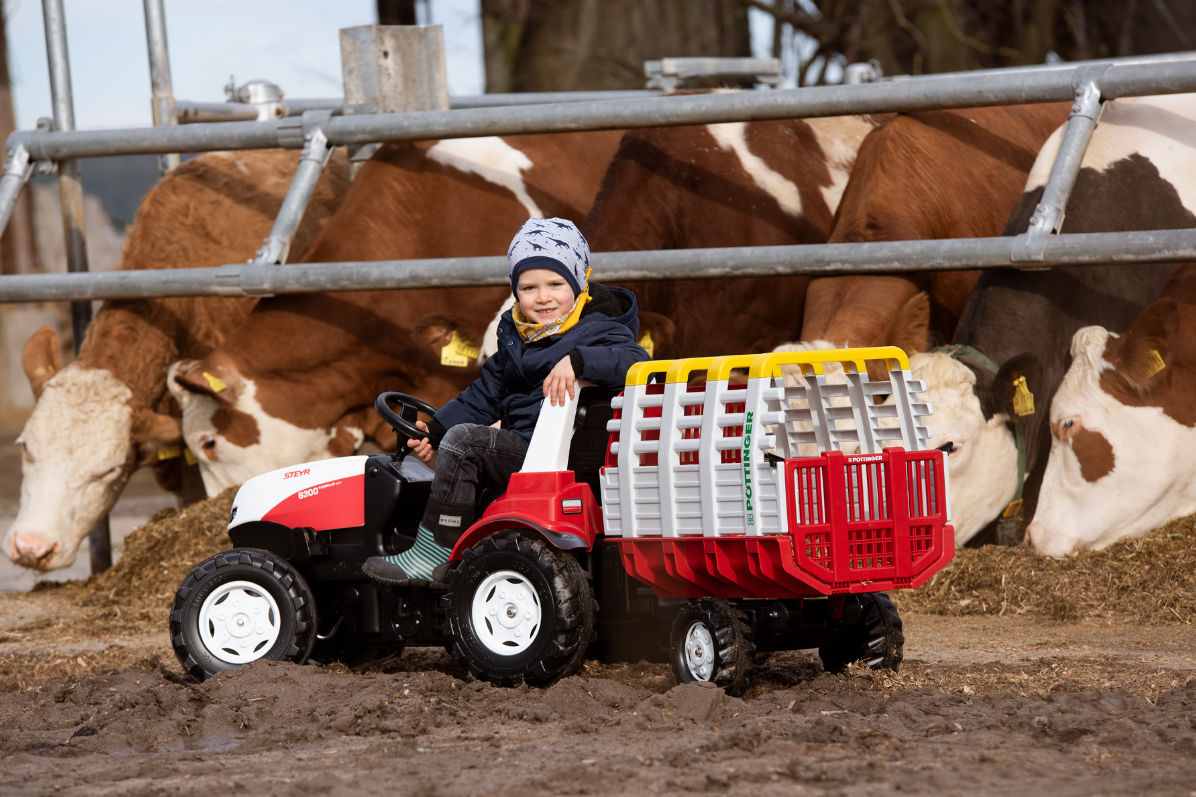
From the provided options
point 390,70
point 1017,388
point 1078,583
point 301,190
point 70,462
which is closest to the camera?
point 1078,583

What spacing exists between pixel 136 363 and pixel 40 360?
21.3 inches

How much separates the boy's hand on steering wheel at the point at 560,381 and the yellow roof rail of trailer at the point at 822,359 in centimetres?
45

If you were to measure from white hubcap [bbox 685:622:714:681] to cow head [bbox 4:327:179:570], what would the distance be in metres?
4.52

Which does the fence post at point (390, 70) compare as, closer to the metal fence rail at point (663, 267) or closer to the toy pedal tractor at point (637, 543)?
the metal fence rail at point (663, 267)

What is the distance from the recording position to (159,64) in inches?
318

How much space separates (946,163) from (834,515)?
13.1 ft

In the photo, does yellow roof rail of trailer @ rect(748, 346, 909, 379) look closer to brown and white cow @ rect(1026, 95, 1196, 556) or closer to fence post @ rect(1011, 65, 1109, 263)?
fence post @ rect(1011, 65, 1109, 263)

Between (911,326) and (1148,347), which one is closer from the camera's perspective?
(1148,347)

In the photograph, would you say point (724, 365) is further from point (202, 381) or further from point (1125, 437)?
point (202, 381)

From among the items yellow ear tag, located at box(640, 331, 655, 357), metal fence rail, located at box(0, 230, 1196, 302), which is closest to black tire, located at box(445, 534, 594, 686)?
metal fence rail, located at box(0, 230, 1196, 302)

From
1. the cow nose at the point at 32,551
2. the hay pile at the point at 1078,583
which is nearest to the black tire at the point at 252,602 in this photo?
the hay pile at the point at 1078,583

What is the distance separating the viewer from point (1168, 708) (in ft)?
9.25

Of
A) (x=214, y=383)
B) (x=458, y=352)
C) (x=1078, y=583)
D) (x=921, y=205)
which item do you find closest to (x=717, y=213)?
(x=921, y=205)

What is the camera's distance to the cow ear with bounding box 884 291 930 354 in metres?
5.62
